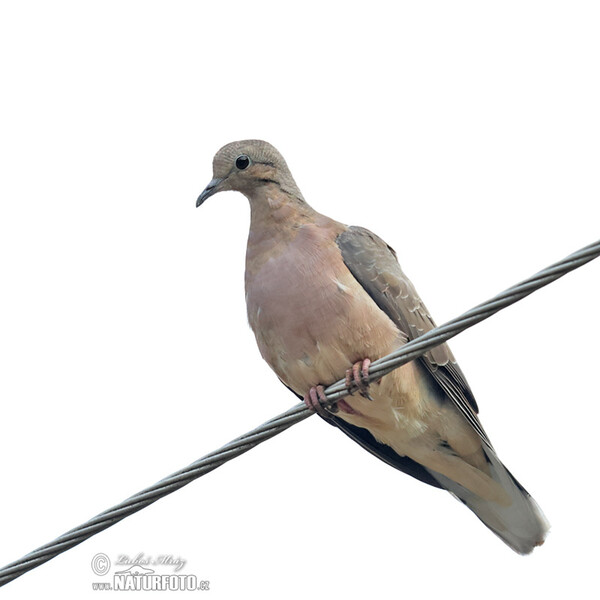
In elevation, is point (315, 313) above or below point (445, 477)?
above

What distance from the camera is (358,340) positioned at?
5230 mm

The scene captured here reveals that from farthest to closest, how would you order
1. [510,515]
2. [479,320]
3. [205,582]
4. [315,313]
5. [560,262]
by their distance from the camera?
[205,582]
[510,515]
[315,313]
[479,320]
[560,262]

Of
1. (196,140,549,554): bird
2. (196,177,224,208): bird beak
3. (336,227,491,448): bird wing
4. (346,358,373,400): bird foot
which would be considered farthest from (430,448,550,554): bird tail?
(196,177,224,208): bird beak

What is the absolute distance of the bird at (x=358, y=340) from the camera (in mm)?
5281

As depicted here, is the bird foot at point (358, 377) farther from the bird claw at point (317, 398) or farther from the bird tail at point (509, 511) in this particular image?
the bird tail at point (509, 511)

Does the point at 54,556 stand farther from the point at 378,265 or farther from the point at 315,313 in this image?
the point at 378,265

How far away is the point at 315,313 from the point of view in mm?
5277

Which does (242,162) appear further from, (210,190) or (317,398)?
(317,398)

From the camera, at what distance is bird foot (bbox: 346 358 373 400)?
5.03m

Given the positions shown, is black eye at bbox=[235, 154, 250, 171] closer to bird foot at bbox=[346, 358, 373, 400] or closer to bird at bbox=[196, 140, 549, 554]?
bird at bbox=[196, 140, 549, 554]

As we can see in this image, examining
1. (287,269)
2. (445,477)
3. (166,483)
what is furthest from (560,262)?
(445,477)

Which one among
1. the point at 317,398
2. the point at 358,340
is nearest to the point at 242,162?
the point at 358,340

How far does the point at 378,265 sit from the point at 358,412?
82cm

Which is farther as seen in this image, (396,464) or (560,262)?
(396,464)
